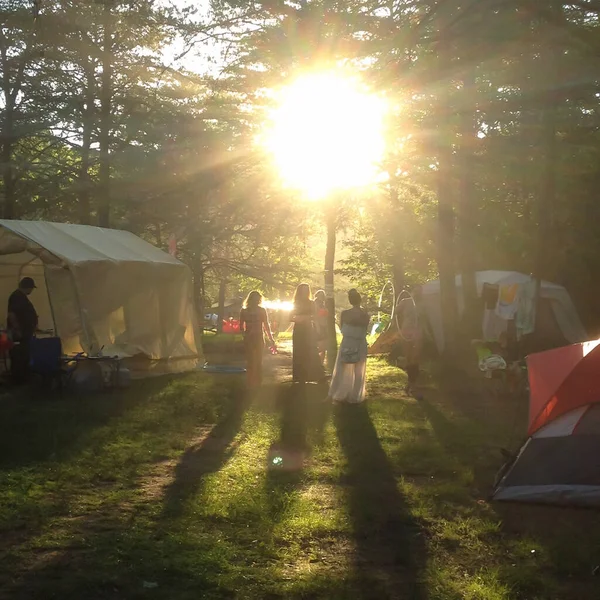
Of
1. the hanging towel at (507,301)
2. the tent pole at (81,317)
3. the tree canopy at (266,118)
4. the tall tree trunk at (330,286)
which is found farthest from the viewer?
the tall tree trunk at (330,286)

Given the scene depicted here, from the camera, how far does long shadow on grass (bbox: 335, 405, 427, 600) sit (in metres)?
5.11

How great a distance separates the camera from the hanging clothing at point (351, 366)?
41.0 ft

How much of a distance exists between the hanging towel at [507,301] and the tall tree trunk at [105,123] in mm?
11548

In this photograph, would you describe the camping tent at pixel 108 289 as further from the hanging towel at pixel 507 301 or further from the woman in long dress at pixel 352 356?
the hanging towel at pixel 507 301

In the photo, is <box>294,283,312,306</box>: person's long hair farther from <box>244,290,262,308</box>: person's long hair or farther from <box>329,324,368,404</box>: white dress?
<box>329,324,368,404</box>: white dress

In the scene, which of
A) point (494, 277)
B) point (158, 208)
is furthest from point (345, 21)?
point (158, 208)

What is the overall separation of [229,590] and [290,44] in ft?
36.3

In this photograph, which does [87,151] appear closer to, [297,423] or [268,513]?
[297,423]

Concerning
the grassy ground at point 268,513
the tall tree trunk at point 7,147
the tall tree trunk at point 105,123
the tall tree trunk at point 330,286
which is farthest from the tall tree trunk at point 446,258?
the tall tree trunk at point 7,147

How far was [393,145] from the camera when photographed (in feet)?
58.9

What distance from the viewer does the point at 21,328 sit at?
13.7 m

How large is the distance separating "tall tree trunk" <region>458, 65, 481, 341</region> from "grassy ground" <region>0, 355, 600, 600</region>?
23.3ft

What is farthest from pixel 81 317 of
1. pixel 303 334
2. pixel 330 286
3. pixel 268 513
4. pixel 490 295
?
pixel 330 286

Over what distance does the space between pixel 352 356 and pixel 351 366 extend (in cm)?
47
